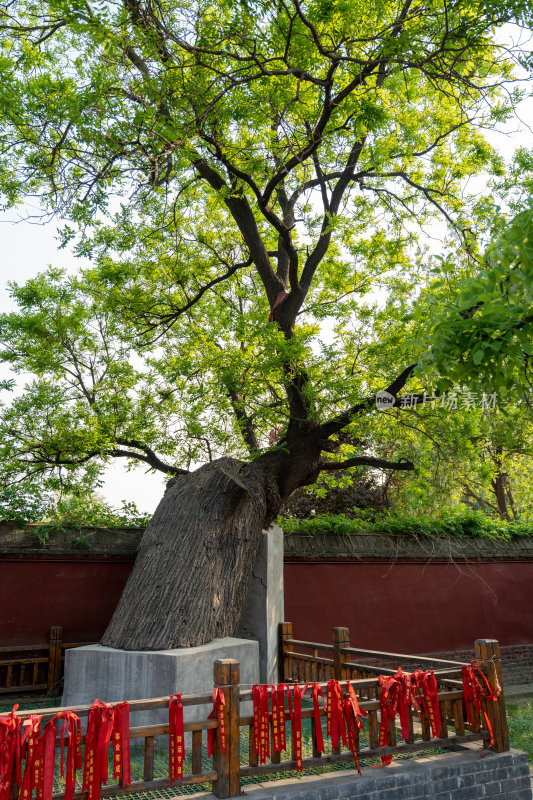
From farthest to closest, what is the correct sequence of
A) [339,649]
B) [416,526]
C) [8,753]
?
[416,526]
[339,649]
[8,753]

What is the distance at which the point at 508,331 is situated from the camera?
384 cm

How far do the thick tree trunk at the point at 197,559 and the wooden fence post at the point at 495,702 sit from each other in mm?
2981

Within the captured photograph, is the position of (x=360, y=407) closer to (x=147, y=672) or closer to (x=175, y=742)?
(x=147, y=672)

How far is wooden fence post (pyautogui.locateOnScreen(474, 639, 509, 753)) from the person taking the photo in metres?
5.59

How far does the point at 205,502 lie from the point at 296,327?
323 cm

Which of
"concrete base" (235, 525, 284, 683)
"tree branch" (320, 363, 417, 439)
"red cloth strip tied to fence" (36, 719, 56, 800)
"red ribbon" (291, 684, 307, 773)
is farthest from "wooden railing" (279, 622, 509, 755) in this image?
"tree branch" (320, 363, 417, 439)

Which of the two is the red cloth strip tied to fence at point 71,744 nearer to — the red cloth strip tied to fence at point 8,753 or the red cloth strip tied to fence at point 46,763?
the red cloth strip tied to fence at point 46,763

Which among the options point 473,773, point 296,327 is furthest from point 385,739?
point 296,327

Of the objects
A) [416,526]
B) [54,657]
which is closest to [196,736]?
[54,657]

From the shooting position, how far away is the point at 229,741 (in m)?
4.42

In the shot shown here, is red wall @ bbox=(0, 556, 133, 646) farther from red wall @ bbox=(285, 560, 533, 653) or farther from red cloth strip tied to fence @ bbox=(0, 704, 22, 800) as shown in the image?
red cloth strip tied to fence @ bbox=(0, 704, 22, 800)

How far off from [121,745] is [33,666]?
14.5ft

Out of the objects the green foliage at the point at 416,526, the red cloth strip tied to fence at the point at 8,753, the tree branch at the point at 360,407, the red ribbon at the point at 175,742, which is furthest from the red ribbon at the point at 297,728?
the green foliage at the point at 416,526

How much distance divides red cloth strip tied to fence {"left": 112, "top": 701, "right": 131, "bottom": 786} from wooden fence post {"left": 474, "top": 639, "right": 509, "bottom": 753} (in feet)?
10.9
